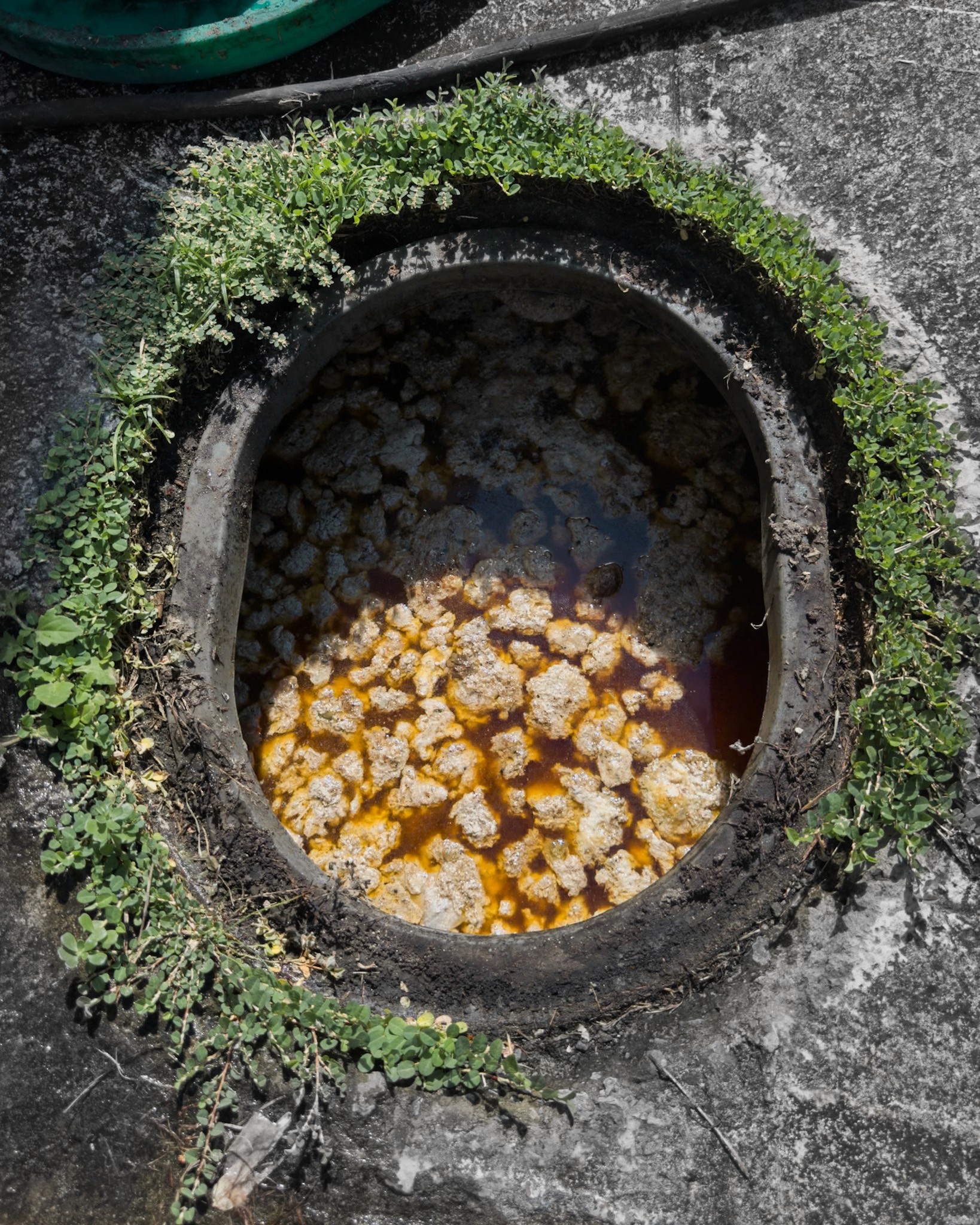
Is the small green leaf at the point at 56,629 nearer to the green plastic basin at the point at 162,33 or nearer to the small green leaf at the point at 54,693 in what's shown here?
the small green leaf at the point at 54,693

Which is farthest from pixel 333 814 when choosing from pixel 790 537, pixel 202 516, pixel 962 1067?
pixel 962 1067

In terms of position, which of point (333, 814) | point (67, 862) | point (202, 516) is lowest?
point (333, 814)

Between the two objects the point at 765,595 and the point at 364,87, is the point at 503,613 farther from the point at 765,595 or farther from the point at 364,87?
the point at 364,87

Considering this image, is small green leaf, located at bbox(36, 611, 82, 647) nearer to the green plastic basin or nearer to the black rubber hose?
the black rubber hose

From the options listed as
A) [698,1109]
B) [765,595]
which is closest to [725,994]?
[698,1109]

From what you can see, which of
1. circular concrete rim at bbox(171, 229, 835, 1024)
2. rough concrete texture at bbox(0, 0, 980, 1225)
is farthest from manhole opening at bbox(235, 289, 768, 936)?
rough concrete texture at bbox(0, 0, 980, 1225)

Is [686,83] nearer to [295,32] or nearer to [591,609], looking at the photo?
[295,32]
